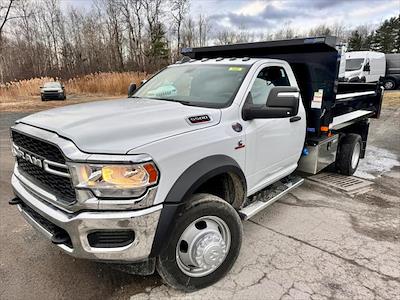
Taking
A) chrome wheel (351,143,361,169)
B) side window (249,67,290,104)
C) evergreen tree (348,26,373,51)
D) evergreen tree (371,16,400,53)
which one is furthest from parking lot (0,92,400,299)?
evergreen tree (371,16,400,53)

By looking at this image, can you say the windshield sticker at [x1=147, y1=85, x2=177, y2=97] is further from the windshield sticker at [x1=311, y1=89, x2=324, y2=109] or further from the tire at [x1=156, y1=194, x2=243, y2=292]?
the windshield sticker at [x1=311, y1=89, x2=324, y2=109]

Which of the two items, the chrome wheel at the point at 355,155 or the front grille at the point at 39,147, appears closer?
the front grille at the point at 39,147

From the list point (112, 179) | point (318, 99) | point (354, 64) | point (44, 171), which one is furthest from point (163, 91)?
point (354, 64)

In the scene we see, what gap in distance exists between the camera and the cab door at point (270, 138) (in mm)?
3205

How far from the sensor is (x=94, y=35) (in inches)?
1844

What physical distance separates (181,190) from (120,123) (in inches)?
Answer: 27.4

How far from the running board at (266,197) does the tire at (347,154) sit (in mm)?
1590

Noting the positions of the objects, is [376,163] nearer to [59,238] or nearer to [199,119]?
[199,119]

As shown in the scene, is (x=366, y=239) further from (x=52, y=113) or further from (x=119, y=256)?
(x=52, y=113)

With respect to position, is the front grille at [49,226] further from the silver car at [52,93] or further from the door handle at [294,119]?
the silver car at [52,93]

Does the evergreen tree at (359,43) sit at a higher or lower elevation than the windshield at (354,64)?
higher

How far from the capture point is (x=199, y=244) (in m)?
2.56

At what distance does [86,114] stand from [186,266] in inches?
60.6

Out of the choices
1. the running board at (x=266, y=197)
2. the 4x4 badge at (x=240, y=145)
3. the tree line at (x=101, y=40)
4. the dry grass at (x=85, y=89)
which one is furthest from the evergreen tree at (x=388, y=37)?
the 4x4 badge at (x=240, y=145)
